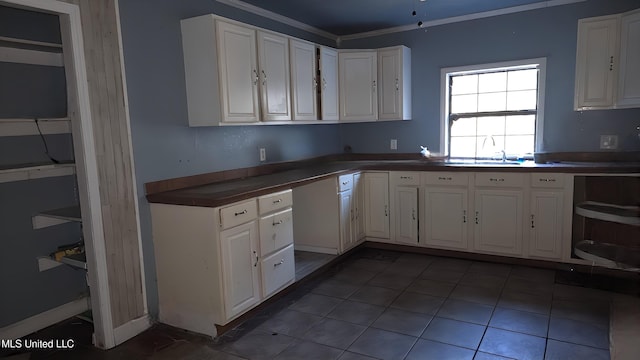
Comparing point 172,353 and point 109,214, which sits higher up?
point 109,214

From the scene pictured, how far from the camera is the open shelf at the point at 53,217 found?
106 inches

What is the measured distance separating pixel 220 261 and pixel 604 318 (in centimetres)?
252

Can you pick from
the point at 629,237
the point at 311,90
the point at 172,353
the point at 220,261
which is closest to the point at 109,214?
the point at 220,261

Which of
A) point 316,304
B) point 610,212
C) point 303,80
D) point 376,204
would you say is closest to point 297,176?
point 303,80

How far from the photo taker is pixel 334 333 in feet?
8.91

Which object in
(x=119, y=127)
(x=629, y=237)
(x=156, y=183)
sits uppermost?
(x=119, y=127)

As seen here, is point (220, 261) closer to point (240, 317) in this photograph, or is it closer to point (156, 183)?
point (240, 317)

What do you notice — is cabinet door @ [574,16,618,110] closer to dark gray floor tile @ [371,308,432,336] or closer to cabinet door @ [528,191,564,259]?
cabinet door @ [528,191,564,259]

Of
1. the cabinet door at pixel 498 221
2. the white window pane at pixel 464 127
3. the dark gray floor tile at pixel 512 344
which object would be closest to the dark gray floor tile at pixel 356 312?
the dark gray floor tile at pixel 512 344

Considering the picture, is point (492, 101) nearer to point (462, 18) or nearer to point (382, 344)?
point (462, 18)

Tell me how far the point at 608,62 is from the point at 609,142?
0.75 m

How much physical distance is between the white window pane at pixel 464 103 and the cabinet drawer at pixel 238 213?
107 inches

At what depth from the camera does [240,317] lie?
9.25 feet

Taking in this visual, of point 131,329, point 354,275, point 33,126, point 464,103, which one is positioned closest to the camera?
point 33,126
